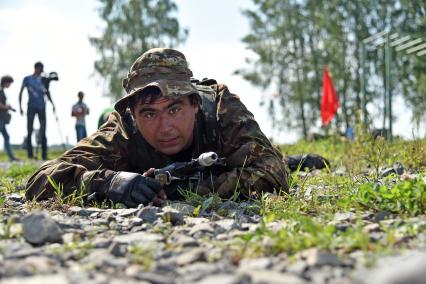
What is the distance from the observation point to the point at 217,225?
2.61 metres

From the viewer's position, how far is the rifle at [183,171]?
3.44m

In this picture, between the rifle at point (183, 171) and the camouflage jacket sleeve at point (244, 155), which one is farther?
the camouflage jacket sleeve at point (244, 155)

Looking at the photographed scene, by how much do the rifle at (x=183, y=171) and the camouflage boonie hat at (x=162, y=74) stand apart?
0.48m

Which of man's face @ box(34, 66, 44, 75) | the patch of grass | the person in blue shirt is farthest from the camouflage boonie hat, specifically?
man's face @ box(34, 66, 44, 75)

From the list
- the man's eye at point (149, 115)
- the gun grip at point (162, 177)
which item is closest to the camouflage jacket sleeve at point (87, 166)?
the gun grip at point (162, 177)

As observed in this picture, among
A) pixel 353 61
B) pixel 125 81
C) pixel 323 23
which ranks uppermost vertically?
pixel 323 23

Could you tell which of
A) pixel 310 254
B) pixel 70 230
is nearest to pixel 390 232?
pixel 310 254

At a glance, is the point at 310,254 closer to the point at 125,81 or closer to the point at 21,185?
the point at 125,81

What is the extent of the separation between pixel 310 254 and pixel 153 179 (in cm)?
170

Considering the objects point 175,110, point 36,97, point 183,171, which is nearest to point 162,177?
point 183,171

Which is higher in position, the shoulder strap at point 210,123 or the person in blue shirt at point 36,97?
the person in blue shirt at point 36,97

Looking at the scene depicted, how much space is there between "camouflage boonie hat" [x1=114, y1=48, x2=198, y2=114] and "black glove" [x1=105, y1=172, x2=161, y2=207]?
25.2 inches

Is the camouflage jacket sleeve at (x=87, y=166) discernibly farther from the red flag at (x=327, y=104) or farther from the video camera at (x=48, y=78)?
the red flag at (x=327, y=104)

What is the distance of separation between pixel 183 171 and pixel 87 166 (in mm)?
773
